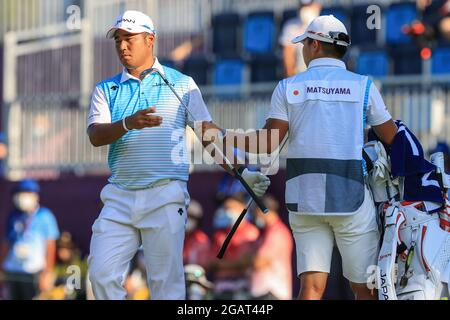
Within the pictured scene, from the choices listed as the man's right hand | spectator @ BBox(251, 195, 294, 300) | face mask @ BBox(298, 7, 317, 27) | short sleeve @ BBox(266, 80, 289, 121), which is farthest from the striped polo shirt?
face mask @ BBox(298, 7, 317, 27)

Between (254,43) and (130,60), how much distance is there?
8.74 metres

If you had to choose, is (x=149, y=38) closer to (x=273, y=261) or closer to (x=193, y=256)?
(x=273, y=261)

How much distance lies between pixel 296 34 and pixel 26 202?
168 inches

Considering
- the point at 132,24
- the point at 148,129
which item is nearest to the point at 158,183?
the point at 148,129

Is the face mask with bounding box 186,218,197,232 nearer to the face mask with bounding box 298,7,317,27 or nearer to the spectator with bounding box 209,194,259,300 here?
the spectator with bounding box 209,194,259,300

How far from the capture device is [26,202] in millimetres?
16859

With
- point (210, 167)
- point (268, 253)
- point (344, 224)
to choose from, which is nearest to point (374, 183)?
point (344, 224)

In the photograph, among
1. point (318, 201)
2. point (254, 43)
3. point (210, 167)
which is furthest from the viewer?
point (254, 43)

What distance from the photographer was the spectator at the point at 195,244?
597 inches

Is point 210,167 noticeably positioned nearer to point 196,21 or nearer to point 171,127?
point 196,21

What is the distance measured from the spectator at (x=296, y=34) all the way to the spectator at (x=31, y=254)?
3.63 m

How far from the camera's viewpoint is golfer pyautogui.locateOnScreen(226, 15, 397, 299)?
8.74 meters

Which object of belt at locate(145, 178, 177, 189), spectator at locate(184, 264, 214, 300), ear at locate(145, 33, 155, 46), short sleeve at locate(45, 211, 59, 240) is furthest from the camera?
short sleeve at locate(45, 211, 59, 240)

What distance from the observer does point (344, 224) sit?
882 centimetres
